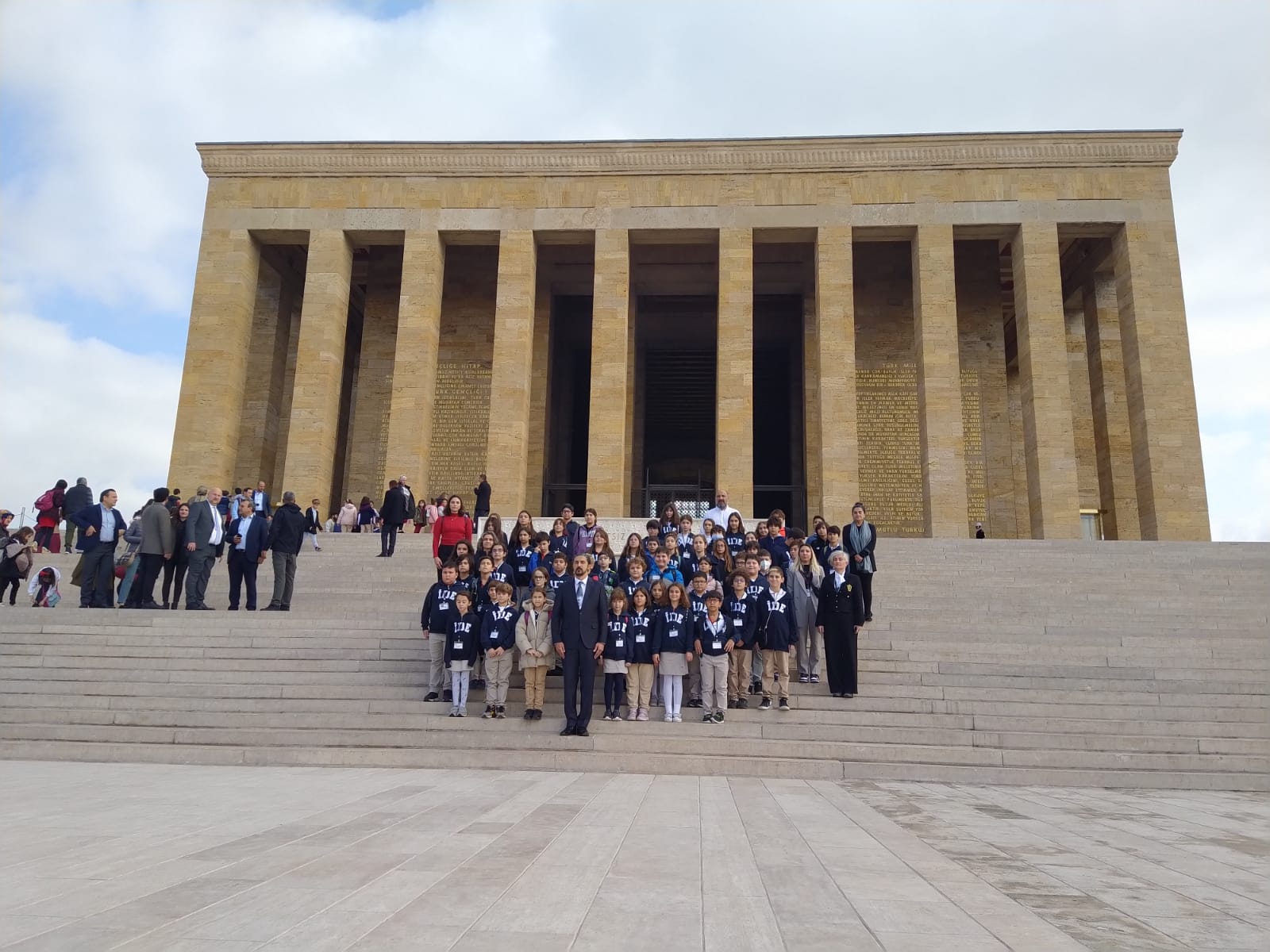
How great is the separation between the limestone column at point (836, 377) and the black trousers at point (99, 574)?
15.0 m

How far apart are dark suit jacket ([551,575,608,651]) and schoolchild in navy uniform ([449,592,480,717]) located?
799 mm

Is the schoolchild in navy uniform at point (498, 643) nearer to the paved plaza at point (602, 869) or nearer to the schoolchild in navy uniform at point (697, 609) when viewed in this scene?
the schoolchild in navy uniform at point (697, 609)

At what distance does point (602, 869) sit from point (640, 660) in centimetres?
445

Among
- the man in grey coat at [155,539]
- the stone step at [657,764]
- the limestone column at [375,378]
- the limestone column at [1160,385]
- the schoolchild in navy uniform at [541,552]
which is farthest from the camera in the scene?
the limestone column at [375,378]

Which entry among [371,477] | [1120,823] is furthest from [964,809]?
[371,477]

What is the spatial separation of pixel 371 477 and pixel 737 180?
13284 mm

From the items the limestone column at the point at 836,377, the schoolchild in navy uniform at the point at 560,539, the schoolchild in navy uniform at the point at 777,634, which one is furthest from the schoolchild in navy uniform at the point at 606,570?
the limestone column at the point at 836,377

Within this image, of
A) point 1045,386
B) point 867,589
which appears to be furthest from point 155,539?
point 1045,386

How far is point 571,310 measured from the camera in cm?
2877

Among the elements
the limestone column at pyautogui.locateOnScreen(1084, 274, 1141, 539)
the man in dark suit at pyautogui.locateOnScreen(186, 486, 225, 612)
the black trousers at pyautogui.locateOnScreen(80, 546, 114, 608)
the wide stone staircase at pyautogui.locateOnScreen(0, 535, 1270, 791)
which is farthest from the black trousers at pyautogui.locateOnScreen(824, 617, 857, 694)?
the limestone column at pyautogui.locateOnScreen(1084, 274, 1141, 539)

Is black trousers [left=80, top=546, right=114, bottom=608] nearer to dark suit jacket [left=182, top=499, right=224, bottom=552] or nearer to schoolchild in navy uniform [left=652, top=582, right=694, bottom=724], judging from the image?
dark suit jacket [left=182, top=499, right=224, bottom=552]

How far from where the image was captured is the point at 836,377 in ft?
71.2

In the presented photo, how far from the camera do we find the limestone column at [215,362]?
21953 mm

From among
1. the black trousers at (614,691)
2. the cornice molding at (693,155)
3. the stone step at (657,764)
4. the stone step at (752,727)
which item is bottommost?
the stone step at (657,764)
